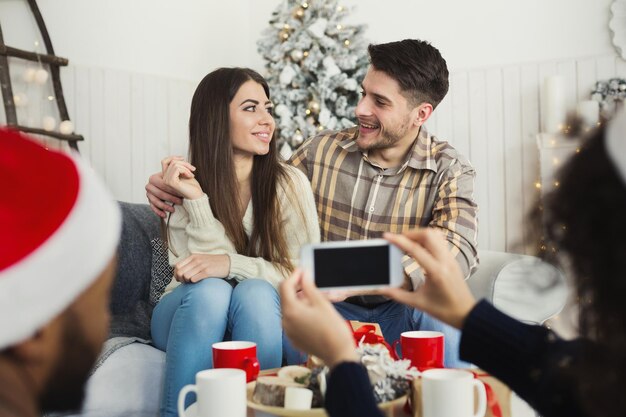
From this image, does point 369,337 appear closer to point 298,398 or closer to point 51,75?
point 298,398

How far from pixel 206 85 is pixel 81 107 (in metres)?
1.31

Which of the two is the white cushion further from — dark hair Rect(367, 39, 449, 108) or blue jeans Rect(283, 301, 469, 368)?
dark hair Rect(367, 39, 449, 108)

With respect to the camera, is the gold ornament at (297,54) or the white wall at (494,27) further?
the gold ornament at (297,54)

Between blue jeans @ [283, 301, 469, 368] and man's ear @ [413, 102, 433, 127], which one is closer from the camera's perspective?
blue jeans @ [283, 301, 469, 368]

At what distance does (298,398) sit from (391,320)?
3.10 ft

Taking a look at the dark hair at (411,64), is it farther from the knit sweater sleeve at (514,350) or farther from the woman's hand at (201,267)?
the knit sweater sleeve at (514,350)

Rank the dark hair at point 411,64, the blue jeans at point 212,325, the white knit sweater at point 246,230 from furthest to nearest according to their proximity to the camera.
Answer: the dark hair at point 411,64 < the white knit sweater at point 246,230 < the blue jeans at point 212,325

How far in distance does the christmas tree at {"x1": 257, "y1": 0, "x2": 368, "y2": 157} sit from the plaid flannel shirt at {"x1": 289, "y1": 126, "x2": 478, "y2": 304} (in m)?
1.12

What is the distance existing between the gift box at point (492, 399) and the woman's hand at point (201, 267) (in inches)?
32.7

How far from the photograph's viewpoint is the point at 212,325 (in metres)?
1.89

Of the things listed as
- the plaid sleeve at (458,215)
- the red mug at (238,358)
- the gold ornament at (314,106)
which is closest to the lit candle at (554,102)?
the gold ornament at (314,106)

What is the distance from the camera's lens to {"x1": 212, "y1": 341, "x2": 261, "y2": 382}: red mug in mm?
1508

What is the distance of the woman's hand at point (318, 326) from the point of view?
2.91 ft

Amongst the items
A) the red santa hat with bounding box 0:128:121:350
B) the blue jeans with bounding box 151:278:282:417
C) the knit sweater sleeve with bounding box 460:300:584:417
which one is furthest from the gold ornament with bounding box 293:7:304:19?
the red santa hat with bounding box 0:128:121:350
